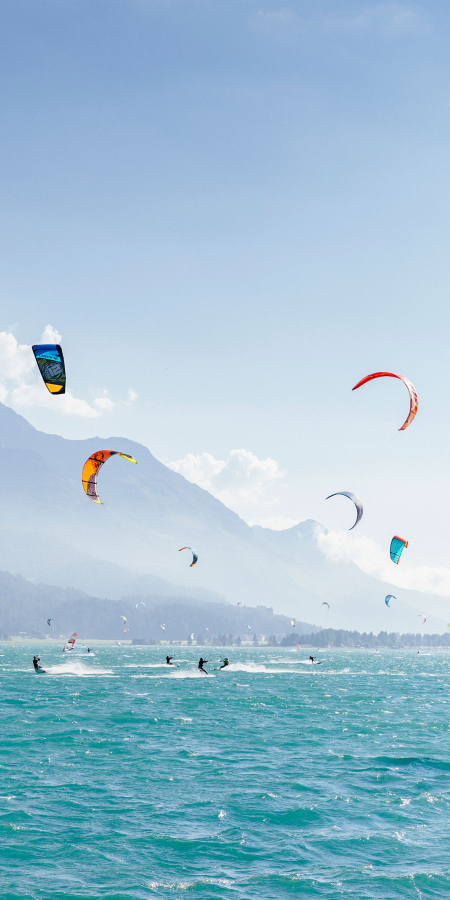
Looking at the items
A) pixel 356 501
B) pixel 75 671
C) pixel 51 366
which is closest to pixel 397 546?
pixel 356 501

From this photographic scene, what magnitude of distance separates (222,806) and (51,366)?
15666 millimetres

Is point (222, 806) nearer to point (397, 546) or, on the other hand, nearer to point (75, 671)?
point (397, 546)

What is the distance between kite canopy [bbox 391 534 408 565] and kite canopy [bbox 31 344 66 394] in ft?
99.3

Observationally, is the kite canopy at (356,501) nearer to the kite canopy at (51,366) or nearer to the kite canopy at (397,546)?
the kite canopy at (397,546)

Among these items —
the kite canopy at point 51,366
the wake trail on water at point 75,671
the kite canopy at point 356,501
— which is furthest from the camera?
the wake trail on water at point 75,671

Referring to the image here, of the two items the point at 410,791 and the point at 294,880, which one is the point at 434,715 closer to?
the point at 410,791

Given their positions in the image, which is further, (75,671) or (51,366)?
(75,671)

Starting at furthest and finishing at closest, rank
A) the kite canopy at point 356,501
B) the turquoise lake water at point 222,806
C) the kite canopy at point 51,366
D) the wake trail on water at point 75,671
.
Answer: the wake trail on water at point 75,671, the kite canopy at point 356,501, the kite canopy at point 51,366, the turquoise lake water at point 222,806

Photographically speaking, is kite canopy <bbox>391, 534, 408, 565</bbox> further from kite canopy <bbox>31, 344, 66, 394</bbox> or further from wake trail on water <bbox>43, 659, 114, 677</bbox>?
wake trail on water <bbox>43, 659, 114, 677</bbox>

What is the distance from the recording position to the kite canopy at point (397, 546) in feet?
161

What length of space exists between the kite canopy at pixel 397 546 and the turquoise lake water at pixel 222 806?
12.7 metres

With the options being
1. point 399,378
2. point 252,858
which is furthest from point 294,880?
point 399,378

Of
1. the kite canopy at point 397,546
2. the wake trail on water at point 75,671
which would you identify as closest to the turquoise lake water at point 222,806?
the kite canopy at point 397,546

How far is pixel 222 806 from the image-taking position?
19969 millimetres
